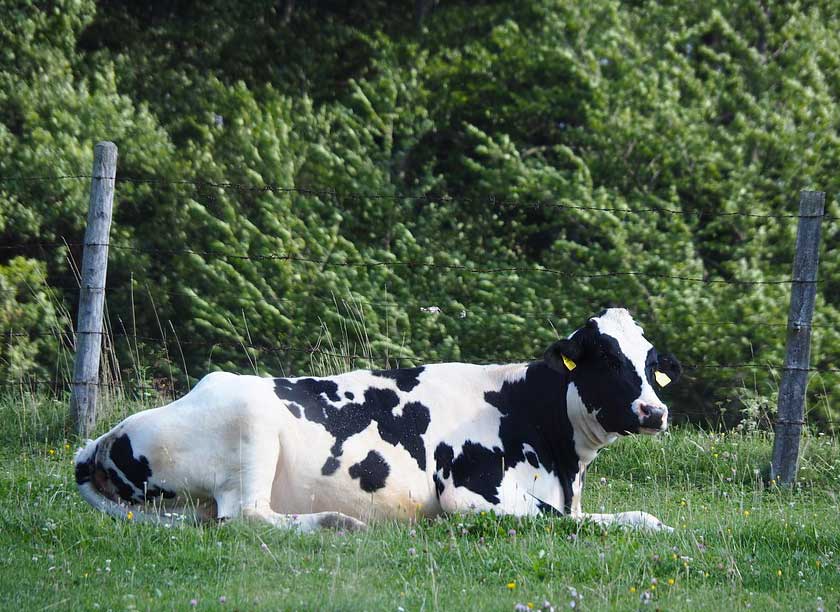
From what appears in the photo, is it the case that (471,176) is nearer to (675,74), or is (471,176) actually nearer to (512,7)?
(512,7)

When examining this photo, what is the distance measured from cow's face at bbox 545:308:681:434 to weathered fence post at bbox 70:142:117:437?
3.35 metres

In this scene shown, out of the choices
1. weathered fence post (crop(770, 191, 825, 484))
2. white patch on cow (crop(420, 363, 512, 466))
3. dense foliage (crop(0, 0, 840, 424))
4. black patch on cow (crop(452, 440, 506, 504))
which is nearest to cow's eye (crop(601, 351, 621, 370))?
white patch on cow (crop(420, 363, 512, 466))

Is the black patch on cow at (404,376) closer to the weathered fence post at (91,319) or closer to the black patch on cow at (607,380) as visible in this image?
the black patch on cow at (607,380)

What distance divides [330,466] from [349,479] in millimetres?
113

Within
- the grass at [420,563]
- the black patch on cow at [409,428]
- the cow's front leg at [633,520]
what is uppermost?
the black patch on cow at [409,428]

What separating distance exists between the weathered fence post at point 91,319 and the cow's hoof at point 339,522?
2.95 metres

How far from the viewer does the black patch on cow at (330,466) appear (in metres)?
5.63

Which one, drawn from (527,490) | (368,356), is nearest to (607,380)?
(527,490)

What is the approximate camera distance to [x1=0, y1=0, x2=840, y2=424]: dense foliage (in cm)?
1318

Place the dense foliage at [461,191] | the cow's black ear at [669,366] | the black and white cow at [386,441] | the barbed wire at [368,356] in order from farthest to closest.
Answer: the dense foliage at [461,191]
the barbed wire at [368,356]
the cow's black ear at [669,366]
the black and white cow at [386,441]

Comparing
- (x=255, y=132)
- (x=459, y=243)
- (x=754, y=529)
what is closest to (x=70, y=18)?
(x=255, y=132)

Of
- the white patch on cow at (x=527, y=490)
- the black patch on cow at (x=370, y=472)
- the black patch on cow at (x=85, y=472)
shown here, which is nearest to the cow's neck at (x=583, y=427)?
the white patch on cow at (x=527, y=490)

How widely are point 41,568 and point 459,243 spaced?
1139cm

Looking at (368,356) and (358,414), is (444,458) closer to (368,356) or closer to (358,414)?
(358,414)
